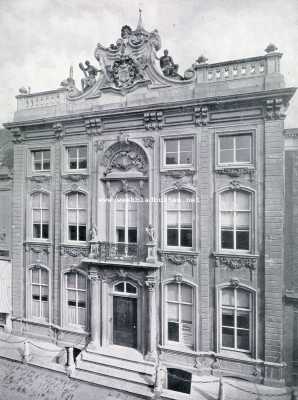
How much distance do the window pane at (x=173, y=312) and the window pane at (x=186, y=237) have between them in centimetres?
276

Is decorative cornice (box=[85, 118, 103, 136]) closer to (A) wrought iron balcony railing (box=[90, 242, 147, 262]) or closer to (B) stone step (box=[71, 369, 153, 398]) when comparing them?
(A) wrought iron balcony railing (box=[90, 242, 147, 262])

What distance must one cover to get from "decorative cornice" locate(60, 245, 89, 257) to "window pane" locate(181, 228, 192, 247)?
4.68 metres

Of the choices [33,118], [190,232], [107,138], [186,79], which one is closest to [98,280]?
[190,232]

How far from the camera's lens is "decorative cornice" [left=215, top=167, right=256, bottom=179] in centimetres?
1182

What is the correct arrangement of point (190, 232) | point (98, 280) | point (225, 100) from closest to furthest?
1. point (225, 100)
2. point (190, 232)
3. point (98, 280)

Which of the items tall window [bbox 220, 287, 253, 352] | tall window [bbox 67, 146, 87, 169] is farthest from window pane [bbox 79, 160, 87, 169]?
tall window [bbox 220, 287, 253, 352]

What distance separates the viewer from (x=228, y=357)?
11891 millimetres

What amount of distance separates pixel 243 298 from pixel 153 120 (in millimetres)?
8498

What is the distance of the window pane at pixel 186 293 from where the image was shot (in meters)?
12.7

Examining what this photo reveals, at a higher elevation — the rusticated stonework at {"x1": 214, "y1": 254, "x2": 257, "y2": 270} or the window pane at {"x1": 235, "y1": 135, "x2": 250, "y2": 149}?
the window pane at {"x1": 235, "y1": 135, "x2": 250, "y2": 149}

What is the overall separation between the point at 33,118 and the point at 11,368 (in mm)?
12157

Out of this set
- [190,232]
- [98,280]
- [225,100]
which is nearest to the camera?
[225,100]

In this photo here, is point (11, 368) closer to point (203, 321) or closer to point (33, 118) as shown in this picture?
point (203, 321)

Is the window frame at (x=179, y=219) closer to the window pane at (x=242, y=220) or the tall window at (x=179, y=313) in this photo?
the tall window at (x=179, y=313)
